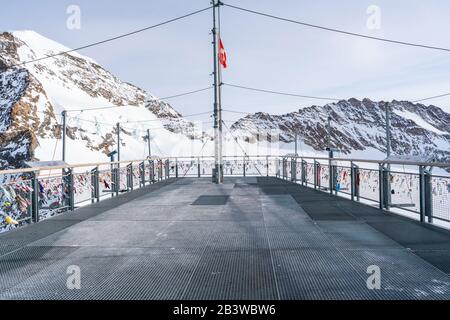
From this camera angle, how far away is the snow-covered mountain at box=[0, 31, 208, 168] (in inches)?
2298

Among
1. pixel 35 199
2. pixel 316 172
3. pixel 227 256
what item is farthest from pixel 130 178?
pixel 227 256

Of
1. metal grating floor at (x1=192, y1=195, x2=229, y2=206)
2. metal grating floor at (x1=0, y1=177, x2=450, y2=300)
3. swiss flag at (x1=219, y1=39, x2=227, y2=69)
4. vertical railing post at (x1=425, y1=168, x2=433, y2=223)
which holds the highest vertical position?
swiss flag at (x1=219, y1=39, x2=227, y2=69)

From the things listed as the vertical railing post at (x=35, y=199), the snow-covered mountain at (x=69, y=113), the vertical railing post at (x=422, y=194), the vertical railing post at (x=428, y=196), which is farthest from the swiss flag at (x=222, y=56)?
the snow-covered mountain at (x=69, y=113)

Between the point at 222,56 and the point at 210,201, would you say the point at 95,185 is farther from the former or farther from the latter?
the point at 222,56

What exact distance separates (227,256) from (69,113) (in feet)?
261

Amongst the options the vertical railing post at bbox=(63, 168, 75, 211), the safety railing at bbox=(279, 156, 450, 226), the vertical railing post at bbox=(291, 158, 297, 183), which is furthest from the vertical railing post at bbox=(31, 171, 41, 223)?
the vertical railing post at bbox=(291, 158, 297, 183)

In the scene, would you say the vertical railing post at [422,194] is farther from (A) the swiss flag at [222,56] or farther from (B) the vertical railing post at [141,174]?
(B) the vertical railing post at [141,174]

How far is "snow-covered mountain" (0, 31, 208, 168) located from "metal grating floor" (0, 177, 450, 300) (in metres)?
39.1

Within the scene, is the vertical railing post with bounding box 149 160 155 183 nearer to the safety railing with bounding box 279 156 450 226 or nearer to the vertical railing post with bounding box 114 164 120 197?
the vertical railing post with bounding box 114 164 120 197

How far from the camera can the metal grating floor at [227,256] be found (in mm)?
3039

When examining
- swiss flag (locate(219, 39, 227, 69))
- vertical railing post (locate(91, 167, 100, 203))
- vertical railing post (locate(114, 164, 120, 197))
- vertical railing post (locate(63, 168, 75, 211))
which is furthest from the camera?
swiss flag (locate(219, 39, 227, 69))
